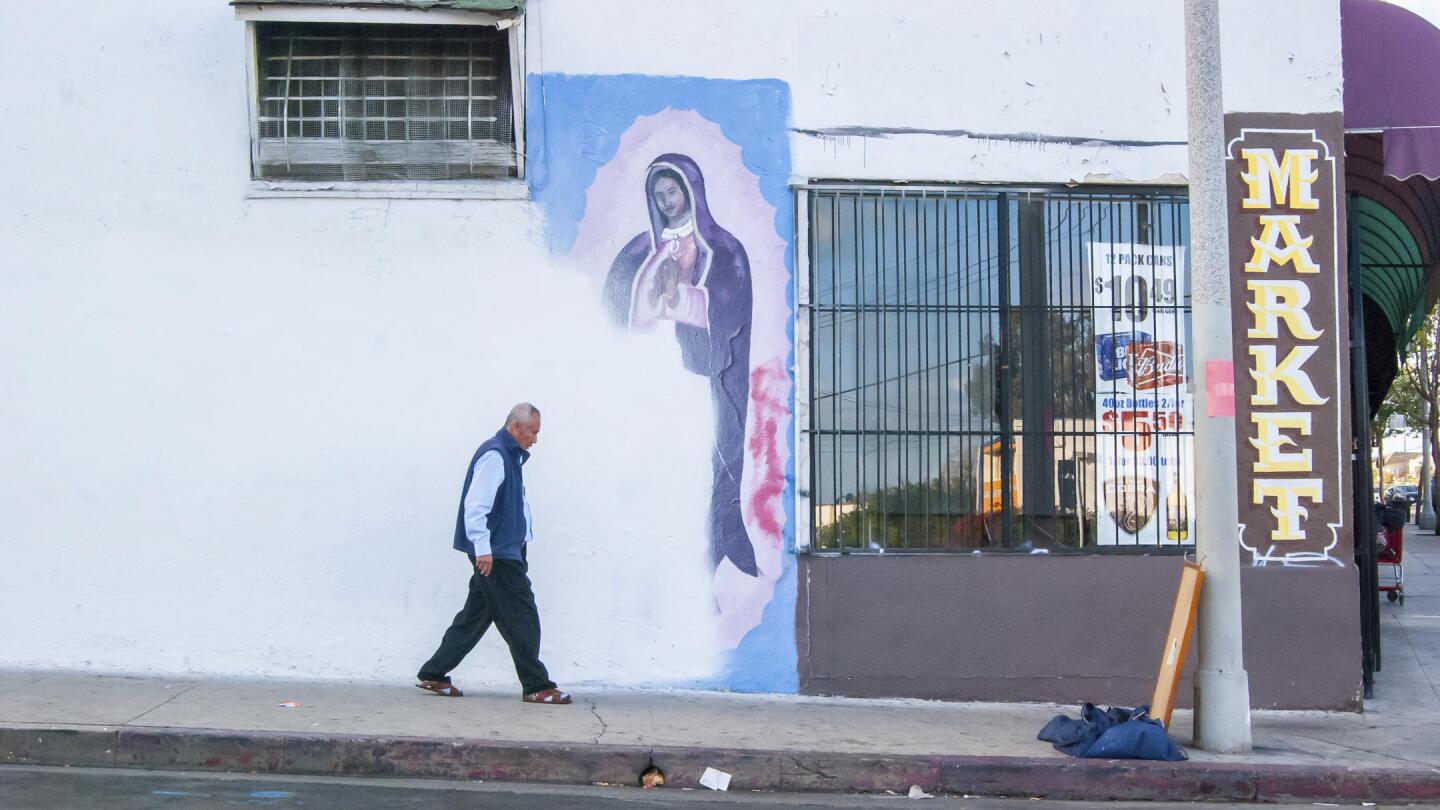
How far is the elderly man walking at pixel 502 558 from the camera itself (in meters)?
7.38

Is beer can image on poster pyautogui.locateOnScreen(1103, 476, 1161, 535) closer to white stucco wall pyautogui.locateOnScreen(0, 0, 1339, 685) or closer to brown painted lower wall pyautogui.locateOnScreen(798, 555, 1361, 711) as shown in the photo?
brown painted lower wall pyautogui.locateOnScreen(798, 555, 1361, 711)

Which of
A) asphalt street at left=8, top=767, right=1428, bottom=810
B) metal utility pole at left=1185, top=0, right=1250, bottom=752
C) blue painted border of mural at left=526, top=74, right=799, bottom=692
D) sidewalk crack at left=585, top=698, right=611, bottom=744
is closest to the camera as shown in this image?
asphalt street at left=8, top=767, right=1428, bottom=810

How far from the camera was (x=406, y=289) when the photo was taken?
8.20 metres

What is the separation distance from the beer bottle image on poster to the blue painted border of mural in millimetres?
1942

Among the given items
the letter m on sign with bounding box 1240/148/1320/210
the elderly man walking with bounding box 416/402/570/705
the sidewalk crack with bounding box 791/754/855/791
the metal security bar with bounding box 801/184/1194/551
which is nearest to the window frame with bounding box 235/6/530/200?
the elderly man walking with bounding box 416/402/570/705

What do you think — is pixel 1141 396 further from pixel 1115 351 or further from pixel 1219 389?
pixel 1219 389

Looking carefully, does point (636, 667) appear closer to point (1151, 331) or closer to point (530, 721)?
point (530, 721)

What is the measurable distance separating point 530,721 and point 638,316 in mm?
2512

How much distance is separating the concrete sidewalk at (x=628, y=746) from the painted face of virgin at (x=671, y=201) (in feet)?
9.48

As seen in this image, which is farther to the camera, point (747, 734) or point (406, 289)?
point (406, 289)

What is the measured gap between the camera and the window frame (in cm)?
805

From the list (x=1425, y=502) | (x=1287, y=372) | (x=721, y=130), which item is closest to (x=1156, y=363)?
(x=1287, y=372)

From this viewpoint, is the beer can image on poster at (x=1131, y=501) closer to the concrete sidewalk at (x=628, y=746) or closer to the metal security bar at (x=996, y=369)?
the metal security bar at (x=996, y=369)

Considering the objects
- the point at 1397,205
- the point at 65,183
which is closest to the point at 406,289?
the point at 65,183
